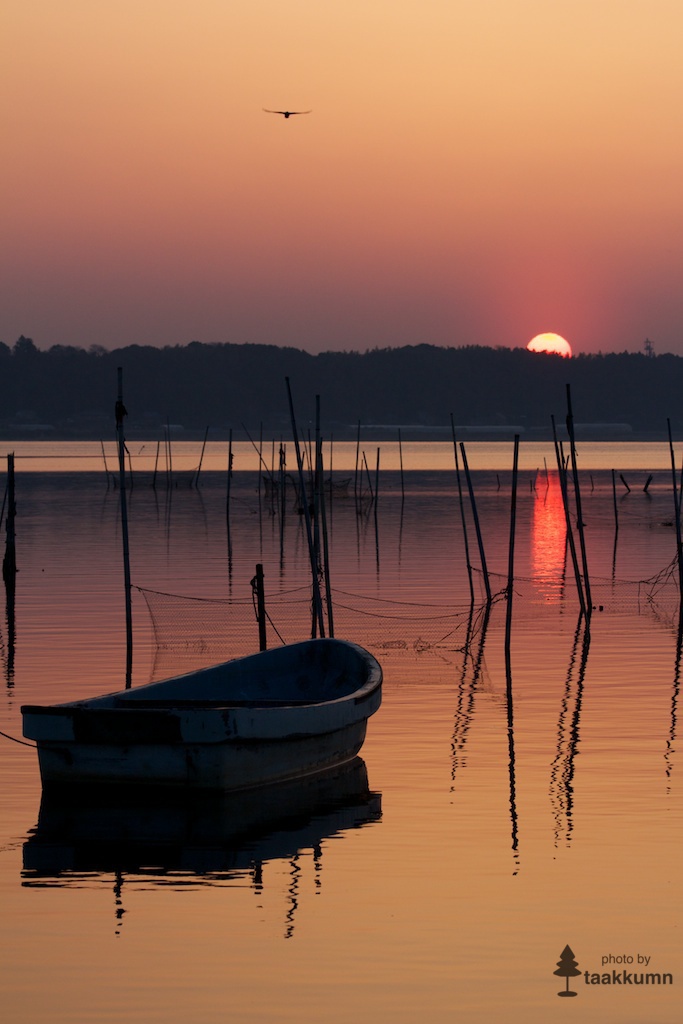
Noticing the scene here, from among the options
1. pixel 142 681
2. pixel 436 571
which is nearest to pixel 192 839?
pixel 142 681

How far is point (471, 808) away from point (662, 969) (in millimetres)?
4337

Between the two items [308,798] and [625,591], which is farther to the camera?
[625,591]

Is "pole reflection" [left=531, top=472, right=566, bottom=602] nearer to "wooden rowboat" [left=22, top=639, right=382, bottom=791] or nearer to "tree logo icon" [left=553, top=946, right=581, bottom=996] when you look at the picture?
"wooden rowboat" [left=22, top=639, right=382, bottom=791]

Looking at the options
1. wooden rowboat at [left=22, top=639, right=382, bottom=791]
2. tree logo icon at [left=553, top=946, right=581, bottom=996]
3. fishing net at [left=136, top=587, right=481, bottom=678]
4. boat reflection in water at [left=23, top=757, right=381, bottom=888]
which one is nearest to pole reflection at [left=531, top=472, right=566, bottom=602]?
fishing net at [left=136, top=587, right=481, bottom=678]

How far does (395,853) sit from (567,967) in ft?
9.62

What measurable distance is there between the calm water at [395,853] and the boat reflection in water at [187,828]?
36mm

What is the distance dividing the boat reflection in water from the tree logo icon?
2713mm

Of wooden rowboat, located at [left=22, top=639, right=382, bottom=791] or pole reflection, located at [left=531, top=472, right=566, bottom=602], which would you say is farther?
pole reflection, located at [left=531, top=472, right=566, bottom=602]

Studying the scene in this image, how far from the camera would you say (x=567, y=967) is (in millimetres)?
10062

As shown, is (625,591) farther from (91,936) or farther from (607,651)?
(91,936)

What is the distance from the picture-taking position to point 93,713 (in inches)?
564

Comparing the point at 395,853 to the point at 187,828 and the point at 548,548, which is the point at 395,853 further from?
the point at 548,548

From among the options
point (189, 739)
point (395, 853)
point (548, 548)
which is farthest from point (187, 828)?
point (548, 548)

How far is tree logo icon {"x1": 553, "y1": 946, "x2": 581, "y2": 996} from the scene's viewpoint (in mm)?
9805
